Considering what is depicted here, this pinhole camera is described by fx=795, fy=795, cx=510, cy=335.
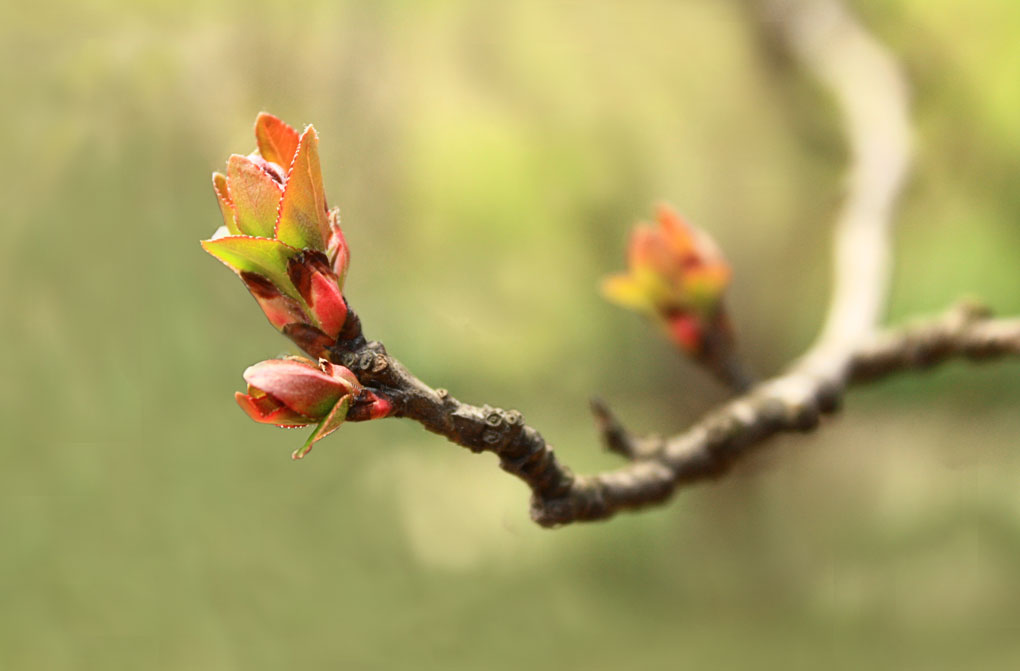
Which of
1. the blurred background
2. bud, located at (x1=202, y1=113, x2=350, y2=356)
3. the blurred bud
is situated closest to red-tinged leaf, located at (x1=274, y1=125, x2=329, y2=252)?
bud, located at (x1=202, y1=113, x2=350, y2=356)

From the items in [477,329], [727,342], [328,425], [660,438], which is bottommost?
[328,425]

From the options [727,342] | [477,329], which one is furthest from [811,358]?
[477,329]

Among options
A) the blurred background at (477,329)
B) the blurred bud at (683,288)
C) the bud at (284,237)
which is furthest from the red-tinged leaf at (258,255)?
the blurred background at (477,329)

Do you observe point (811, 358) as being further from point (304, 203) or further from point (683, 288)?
point (304, 203)

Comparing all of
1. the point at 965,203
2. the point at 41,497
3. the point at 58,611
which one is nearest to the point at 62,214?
the point at 41,497

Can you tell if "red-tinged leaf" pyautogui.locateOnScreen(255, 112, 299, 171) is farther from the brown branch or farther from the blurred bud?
the blurred bud
